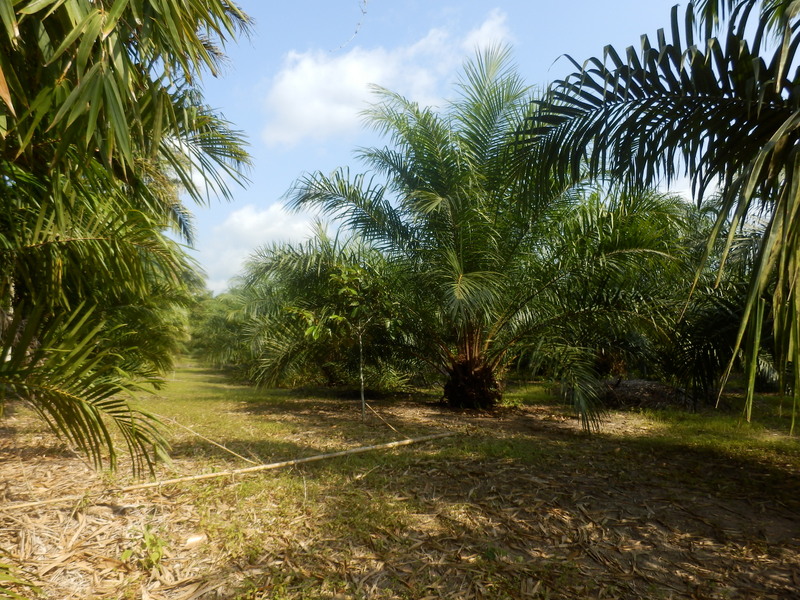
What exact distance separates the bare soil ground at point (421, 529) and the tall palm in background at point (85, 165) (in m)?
0.68

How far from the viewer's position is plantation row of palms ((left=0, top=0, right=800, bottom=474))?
1.99m

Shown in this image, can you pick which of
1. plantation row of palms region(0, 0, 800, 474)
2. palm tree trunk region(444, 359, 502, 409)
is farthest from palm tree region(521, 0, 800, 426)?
palm tree trunk region(444, 359, 502, 409)

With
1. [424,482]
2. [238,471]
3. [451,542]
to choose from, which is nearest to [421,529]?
[451,542]

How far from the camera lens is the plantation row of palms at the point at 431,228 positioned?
78.3 inches

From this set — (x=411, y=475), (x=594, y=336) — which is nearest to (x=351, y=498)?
(x=411, y=475)

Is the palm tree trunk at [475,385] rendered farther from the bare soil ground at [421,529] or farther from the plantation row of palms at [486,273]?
the bare soil ground at [421,529]

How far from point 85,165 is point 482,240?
188 inches

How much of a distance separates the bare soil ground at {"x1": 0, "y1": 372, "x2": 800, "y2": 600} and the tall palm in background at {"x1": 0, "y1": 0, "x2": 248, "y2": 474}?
2.24 feet

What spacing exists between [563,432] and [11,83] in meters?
5.84

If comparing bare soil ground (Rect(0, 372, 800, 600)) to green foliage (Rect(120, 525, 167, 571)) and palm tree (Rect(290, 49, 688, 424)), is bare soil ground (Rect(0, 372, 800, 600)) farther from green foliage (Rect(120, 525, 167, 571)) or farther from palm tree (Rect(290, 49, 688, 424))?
palm tree (Rect(290, 49, 688, 424))

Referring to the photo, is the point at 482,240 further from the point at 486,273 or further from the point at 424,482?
the point at 424,482

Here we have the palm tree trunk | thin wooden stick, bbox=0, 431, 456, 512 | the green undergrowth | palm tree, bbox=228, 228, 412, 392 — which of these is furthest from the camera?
the palm tree trunk

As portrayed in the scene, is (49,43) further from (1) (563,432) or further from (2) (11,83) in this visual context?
(1) (563,432)

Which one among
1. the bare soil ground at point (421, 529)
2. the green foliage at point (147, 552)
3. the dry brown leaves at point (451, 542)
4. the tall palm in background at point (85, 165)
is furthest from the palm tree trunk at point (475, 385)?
the green foliage at point (147, 552)
